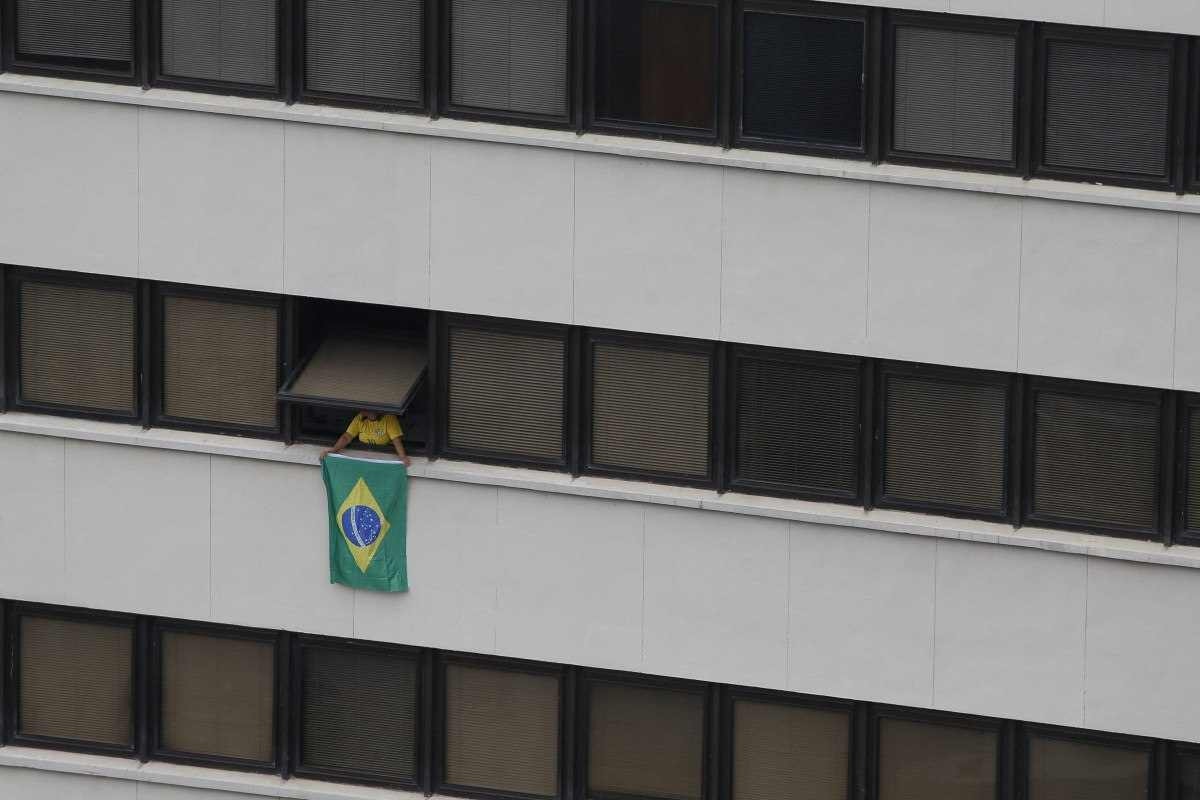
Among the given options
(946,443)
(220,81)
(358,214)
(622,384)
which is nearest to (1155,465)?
(946,443)

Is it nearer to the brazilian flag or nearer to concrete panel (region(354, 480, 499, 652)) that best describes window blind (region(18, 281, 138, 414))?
the brazilian flag

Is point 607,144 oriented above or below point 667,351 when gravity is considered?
above

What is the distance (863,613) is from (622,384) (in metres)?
4.08

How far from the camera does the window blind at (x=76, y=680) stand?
43781mm

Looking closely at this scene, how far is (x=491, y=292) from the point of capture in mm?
40812

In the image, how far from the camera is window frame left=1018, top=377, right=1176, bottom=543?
3938cm

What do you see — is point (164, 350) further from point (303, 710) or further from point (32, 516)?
point (303, 710)

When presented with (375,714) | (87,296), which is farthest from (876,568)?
(87,296)

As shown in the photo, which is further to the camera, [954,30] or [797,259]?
[797,259]

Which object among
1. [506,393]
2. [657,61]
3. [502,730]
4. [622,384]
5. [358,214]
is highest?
[657,61]

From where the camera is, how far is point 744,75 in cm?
3991

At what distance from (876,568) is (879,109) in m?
5.59

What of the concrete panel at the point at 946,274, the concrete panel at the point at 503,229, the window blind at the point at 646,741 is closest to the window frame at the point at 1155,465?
the concrete panel at the point at 946,274

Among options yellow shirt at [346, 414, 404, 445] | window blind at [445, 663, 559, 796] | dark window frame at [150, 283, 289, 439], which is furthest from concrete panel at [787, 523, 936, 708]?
dark window frame at [150, 283, 289, 439]
